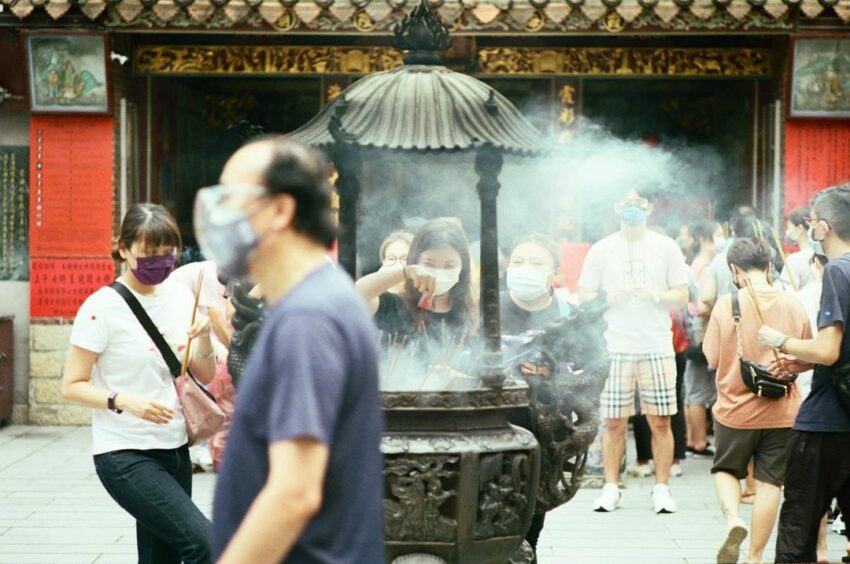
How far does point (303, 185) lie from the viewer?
2.96 metres

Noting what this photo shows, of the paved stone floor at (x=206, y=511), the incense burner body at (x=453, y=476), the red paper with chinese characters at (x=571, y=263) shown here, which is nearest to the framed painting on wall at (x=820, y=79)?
the red paper with chinese characters at (x=571, y=263)

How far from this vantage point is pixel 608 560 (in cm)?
758

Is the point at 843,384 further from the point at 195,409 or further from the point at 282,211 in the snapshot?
the point at 282,211

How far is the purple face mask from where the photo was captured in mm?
5328

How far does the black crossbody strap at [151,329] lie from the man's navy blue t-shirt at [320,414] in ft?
8.05

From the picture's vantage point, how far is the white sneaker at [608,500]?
352 inches

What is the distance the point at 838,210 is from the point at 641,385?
3.23 meters

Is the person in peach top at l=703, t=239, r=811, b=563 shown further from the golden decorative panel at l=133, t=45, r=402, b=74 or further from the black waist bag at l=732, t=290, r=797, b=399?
the golden decorative panel at l=133, t=45, r=402, b=74

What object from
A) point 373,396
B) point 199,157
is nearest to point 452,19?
point 199,157

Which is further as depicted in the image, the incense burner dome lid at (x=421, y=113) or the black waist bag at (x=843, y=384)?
the black waist bag at (x=843, y=384)

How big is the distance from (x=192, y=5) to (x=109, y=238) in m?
2.30

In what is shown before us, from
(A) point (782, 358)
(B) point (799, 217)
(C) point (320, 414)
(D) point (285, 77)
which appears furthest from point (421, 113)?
(D) point (285, 77)

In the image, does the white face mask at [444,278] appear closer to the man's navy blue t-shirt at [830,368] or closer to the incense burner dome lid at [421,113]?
the incense burner dome lid at [421,113]

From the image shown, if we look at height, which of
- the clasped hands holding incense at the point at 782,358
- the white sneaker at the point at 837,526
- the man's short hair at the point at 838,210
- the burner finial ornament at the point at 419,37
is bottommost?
the white sneaker at the point at 837,526
